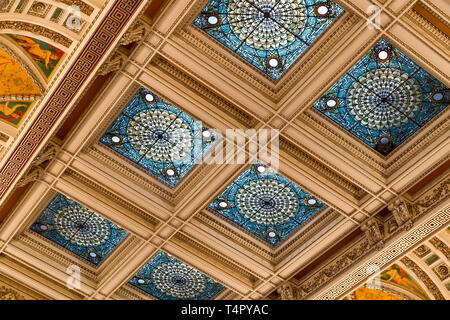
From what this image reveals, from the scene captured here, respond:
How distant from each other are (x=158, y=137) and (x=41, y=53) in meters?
2.87

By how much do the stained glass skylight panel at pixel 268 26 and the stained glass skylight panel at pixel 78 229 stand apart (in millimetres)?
5316

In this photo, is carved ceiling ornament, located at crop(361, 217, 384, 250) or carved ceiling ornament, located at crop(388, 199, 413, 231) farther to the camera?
carved ceiling ornament, located at crop(361, 217, 384, 250)

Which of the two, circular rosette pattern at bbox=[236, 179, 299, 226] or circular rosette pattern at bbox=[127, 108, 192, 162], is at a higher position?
circular rosette pattern at bbox=[127, 108, 192, 162]

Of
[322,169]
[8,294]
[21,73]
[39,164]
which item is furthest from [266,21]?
[8,294]

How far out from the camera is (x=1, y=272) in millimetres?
13914

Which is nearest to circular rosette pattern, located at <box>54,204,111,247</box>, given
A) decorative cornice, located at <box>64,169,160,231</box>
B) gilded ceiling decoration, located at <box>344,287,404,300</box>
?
decorative cornice, located at <box>64,169,160,231</box>

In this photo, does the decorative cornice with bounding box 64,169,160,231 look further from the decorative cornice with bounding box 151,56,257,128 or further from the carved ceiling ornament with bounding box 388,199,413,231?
the carved ceiling ornament with bounding box 388,199,413,231

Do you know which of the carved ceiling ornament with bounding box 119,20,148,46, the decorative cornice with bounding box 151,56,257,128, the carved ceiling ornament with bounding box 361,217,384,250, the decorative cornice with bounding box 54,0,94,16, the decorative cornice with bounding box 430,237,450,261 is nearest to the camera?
the decorative cornice with bounding box 54,0,94,16

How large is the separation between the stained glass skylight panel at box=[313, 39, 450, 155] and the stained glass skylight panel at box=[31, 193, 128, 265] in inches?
226

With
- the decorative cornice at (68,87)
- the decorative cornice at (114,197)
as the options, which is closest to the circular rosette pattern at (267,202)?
the decorative cornice at (114,197)

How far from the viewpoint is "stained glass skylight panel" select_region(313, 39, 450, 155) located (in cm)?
1049

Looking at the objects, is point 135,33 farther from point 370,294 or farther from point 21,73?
point 370,294
